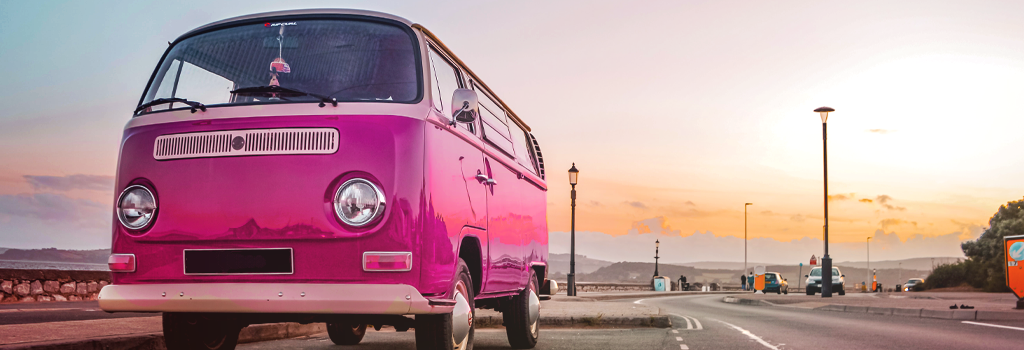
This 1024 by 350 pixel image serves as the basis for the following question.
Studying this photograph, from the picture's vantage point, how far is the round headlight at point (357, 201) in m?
4.59

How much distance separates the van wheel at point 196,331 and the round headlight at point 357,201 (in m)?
1.44

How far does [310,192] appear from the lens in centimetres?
464

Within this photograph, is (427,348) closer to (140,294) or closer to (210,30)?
(140,294)

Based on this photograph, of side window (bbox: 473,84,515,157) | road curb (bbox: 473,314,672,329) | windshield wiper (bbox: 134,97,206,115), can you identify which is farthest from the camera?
road curb (bbox: 473,314,672,329)

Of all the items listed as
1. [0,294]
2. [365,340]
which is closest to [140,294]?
[365,340]

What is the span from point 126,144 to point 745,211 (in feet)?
247

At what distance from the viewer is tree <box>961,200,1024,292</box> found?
37.9 meters

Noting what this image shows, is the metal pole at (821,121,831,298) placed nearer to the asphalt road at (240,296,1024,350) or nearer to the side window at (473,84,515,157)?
the asphalt road at (240,296,1024,350)

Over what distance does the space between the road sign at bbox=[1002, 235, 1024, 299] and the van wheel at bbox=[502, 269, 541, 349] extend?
576 inches

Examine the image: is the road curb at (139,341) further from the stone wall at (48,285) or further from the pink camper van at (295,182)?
the stone wall at (48,285)

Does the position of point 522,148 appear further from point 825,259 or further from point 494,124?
point 825,259

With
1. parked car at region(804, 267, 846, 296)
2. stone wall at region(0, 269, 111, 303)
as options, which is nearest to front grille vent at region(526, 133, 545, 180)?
stone wall at region(0, 269, 111, 303)

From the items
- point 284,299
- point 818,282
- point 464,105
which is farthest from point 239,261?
point 818,282

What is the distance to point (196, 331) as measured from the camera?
554 centimetres
